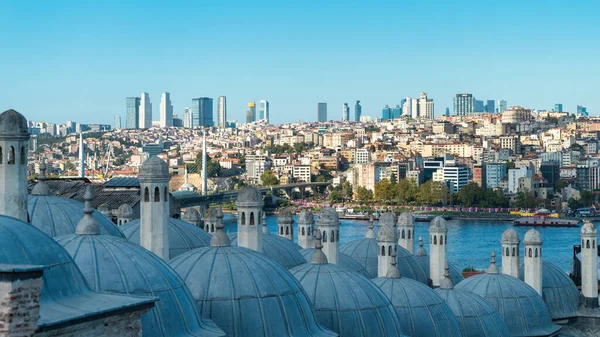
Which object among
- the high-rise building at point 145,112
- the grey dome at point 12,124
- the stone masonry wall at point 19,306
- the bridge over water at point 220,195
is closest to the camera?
the stone masonry wall at point 19,306

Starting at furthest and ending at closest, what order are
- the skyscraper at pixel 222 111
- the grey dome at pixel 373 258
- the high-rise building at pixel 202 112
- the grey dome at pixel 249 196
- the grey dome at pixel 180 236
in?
the skyscraper at pixel 222 111
the high-rise building at pixel 202 112
the grey dome at pixel 373 258
the grey dome at pixel 180 236
the grey dome at pixel 249 196

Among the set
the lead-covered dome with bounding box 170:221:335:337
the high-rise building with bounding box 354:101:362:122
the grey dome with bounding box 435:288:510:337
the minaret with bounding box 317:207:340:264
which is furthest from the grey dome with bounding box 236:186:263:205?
the high-rise building with bounding box 354:101:362:122

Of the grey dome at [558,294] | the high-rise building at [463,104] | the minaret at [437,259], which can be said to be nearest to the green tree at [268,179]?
the grey dome at [558,294]

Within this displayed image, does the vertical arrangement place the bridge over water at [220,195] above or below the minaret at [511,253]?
above

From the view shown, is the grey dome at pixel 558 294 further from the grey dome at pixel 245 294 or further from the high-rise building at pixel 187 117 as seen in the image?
the high-rise building at pixel 187 117

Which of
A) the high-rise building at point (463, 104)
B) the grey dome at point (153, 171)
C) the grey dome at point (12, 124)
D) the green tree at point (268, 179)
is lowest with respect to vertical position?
the grey dome at point (153, 171)
